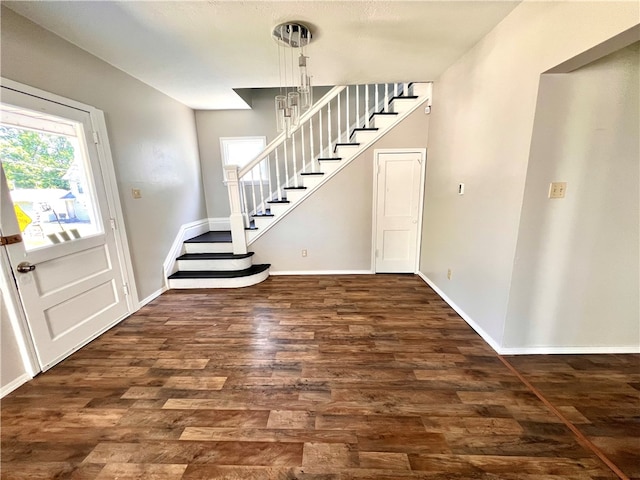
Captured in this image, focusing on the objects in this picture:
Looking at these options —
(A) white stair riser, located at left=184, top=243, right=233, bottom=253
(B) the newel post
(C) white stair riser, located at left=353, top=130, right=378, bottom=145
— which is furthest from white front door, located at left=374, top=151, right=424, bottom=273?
(A) white stair riser, located at left=184, top=243, right=233, bottom=253

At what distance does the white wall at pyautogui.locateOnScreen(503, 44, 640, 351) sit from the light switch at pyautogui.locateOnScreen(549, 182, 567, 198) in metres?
0.03

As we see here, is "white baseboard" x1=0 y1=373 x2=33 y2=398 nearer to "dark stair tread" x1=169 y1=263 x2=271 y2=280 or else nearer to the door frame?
"dark stair tread" x1=169 y1=263 x2=271 y2=280

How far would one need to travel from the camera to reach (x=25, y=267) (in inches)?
71.4

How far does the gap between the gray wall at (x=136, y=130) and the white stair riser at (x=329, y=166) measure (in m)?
2.25

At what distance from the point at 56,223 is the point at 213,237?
2226 millimetres

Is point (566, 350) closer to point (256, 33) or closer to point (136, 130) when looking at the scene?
point (256, 33)

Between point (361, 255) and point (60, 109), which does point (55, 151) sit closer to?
point (60, 109)

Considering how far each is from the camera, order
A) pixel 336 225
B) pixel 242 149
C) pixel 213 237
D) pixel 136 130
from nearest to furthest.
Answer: pixel 136 130, pixel 336 225, pixel 213 237, pixel 242 149

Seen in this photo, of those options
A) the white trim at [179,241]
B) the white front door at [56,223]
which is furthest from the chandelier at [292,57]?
the white trim at [179,241]

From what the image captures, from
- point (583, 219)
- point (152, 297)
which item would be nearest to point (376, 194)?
point (583, 219)

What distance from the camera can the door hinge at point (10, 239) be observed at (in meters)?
1.70

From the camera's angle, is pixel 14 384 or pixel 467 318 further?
pixel 467 318

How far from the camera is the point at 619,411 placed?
1512 mm

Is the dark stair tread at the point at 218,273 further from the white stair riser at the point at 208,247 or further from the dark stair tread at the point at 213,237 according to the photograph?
the dark stair tread at the point at 213,237
